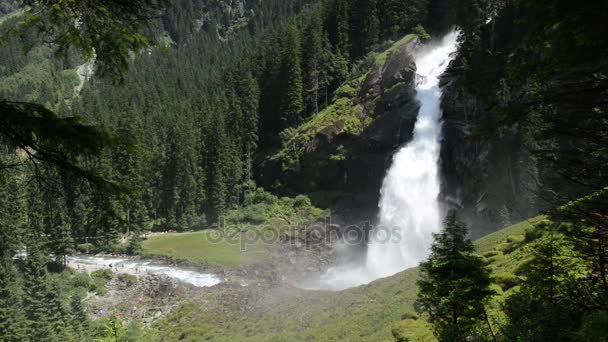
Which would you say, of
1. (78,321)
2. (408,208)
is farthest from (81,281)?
(408,208)

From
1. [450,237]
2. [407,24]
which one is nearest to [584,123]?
[450,237]

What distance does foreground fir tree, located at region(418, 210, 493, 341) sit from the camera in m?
9.99

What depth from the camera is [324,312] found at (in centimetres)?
2389

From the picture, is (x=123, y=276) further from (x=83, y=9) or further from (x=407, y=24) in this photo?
(x=407, y=24)

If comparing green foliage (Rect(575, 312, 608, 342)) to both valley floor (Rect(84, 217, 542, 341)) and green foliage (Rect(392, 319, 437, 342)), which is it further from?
green foliage (Rect(392, 319, 437, 342))

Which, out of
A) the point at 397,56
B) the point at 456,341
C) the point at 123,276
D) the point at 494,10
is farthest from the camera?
the point at 397,56

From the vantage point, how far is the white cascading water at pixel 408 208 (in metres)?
36.5

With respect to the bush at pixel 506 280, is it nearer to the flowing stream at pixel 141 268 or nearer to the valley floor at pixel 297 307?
the valley floor at pixel 297 307

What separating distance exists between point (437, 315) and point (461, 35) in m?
39.3

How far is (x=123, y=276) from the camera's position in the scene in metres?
34.3

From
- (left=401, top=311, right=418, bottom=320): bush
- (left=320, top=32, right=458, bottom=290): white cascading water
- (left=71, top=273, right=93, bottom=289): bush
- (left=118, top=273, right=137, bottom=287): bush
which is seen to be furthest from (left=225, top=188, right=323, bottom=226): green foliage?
(left=401, top=311, right=418, bottom=320): bush

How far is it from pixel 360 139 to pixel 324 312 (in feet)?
83.4

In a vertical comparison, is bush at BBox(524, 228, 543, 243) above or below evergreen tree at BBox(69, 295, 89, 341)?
above

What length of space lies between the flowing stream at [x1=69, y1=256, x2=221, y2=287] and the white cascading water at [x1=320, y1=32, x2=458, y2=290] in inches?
420
